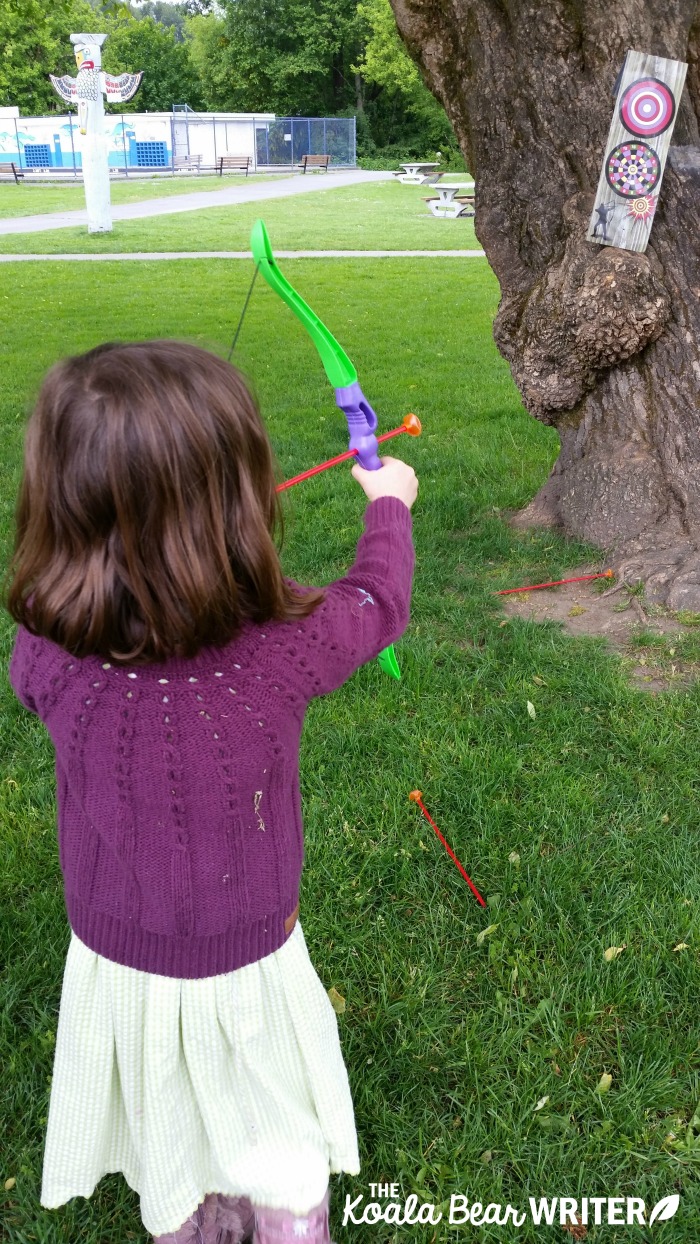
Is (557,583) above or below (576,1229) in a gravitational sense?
above

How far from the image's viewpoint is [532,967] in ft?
7.35

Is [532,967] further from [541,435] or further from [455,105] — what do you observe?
[541,435]

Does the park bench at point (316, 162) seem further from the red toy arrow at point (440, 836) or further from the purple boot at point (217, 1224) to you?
the purple boot at point (217, 1224)

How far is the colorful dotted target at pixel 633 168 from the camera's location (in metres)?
3.46

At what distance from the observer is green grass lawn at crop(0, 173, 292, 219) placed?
24.4m

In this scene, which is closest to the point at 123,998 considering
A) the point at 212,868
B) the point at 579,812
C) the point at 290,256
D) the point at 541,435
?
the point at 212,868

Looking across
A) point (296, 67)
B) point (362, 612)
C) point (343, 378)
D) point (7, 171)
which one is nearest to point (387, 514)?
point (362, 612)

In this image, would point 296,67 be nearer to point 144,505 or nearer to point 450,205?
point 450,205

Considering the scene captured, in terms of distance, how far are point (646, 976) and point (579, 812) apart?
1.89 ft

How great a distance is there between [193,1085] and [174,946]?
Result: 0.82 ft

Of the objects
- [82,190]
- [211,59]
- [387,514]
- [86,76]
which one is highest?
[211,59]

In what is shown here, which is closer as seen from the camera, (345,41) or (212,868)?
(212,868)

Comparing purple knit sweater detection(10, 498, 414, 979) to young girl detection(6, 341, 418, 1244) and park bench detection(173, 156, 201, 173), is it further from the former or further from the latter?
park bench detection(173, 156, 201, 173)

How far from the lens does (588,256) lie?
3654 millimetres
